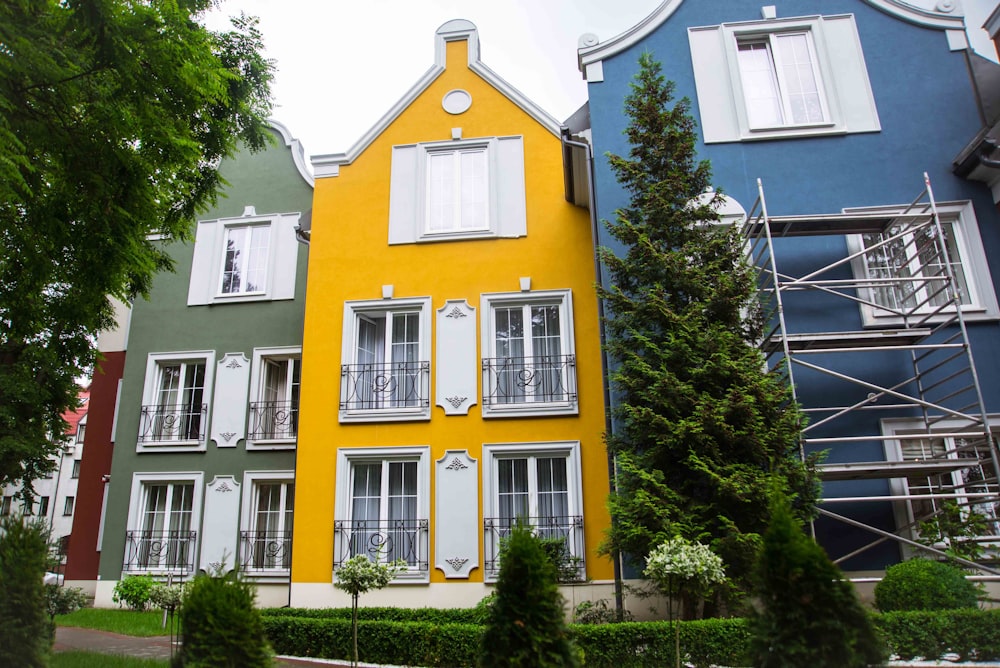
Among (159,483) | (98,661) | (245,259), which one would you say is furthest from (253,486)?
(98,661)

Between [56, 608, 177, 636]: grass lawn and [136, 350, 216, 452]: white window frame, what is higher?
[136, 350, 216, 452]: white window frame

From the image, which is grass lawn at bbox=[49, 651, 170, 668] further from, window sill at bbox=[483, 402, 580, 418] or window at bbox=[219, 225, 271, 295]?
window at bbox=[219, 225, 271, 295]

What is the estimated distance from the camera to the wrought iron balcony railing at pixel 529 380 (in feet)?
45.1

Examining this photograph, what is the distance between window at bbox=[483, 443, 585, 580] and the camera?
12906 mm

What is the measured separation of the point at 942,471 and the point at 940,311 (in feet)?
8.61

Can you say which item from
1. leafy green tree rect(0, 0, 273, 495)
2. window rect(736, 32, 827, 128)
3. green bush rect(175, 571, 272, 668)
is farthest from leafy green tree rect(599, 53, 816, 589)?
leafy green tree rect(0, 0, 273, 495)

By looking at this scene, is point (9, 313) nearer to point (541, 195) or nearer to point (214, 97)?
point (214, 97)

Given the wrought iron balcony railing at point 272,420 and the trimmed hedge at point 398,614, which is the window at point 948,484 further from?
the wrought iron balcony railing at point 272,420

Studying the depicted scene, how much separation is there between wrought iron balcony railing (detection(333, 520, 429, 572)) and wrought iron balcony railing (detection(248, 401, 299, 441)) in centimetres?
429

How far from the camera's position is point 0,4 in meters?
7.47

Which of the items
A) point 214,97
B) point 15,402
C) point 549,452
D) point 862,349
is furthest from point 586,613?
point 15,402

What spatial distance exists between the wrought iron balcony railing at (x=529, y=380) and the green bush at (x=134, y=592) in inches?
352

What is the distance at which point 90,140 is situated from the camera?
8.50 m

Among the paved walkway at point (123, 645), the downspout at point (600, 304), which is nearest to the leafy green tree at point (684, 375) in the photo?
the downspout at point (600, 304)
